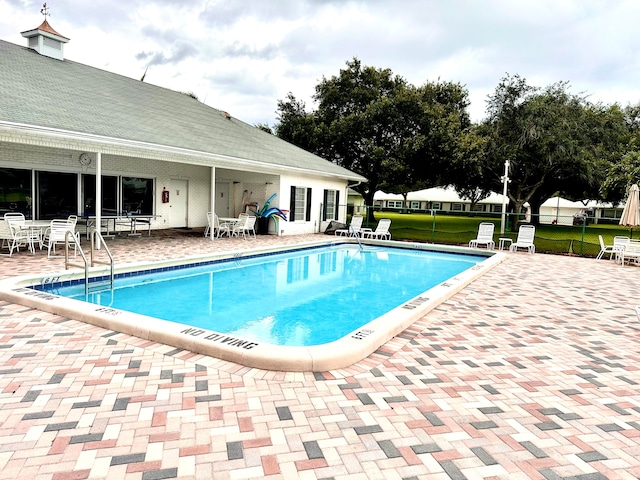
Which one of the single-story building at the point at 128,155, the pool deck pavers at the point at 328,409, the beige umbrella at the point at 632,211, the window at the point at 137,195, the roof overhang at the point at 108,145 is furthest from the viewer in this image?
the window at the point at 137,195

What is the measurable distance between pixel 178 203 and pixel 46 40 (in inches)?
268

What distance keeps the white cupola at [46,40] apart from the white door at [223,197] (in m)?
7.04

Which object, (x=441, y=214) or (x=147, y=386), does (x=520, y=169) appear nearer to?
(x=147, y=386)

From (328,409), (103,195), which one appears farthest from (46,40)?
(328,409)

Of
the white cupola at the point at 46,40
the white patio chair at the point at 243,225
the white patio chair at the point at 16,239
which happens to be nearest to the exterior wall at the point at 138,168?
the white patio chair at the point at 16,239

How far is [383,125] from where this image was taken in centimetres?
2353

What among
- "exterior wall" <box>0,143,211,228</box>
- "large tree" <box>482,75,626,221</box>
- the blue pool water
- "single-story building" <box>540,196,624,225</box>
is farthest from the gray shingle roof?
"single-story building" <box>540,196,624,225</box>

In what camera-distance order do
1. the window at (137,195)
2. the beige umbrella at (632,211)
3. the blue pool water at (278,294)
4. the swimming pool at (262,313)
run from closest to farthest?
the swimming pool at (262,313), the blue pool water at (278,294), the beige umbrella at (632,211), the window at (137,195)

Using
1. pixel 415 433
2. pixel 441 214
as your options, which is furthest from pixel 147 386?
pixel 441 214

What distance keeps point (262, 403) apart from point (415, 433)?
1131mm

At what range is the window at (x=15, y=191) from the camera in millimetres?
11336

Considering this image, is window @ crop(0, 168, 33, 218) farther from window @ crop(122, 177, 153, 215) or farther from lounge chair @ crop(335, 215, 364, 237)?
lounge chair @ crop(335, 215, 364, 237)

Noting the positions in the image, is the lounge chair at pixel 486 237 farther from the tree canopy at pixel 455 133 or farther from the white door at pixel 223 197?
the white door at pixel 223 197

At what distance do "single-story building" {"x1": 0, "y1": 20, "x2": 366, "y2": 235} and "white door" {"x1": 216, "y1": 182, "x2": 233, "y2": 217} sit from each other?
1.7 inches
